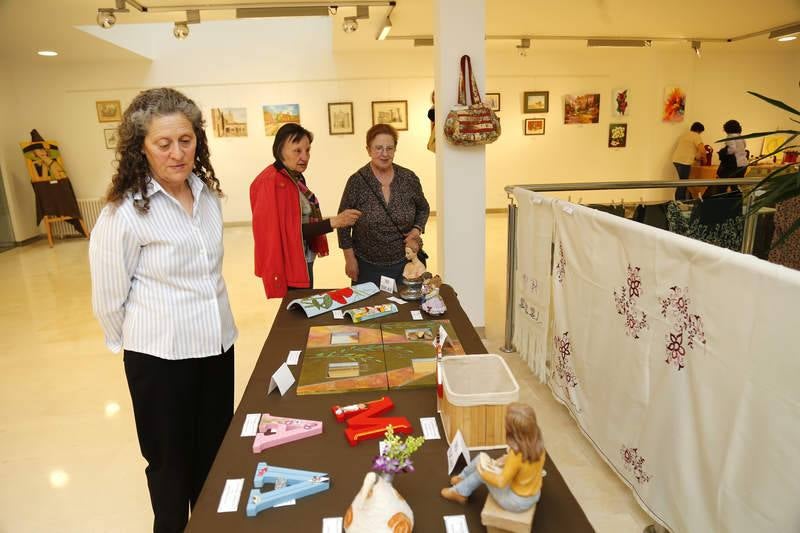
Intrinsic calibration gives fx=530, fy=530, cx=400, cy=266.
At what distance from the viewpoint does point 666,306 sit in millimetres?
1870

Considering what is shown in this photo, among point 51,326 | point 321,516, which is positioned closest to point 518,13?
point 51,326

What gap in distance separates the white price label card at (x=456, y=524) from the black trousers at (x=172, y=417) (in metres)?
1.01

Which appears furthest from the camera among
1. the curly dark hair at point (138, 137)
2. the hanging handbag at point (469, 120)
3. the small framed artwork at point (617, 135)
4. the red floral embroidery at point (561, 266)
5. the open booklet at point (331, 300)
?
the small framed artwork at point (617, 135)

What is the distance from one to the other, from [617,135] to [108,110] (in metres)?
8.98

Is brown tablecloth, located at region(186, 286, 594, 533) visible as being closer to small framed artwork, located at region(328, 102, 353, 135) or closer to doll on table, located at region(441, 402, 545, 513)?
doll on table, located at region(441, 402, 545, 513)

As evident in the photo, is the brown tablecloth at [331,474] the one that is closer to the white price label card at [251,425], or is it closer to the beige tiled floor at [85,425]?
the white price label card at [251,425]

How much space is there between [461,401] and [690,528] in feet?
3.64

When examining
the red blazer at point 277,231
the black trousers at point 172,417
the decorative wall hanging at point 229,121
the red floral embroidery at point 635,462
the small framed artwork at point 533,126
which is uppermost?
the decorative wall hanging at point 229,121

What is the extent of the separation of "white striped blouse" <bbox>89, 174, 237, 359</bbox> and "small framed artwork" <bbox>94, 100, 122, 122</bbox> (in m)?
8.53

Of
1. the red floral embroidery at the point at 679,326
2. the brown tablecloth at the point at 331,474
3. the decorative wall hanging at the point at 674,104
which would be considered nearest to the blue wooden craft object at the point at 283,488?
the brown tablecloth at the point at 331,474

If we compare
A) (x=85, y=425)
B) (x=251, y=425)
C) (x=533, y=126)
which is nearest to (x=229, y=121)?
(x=533, y=126)

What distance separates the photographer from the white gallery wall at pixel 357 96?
28.3 feet

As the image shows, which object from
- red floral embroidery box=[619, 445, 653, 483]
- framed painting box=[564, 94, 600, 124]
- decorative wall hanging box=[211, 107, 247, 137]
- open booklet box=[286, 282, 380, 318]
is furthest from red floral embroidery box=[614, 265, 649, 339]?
framed painting box=[564, 94, 600, 124]

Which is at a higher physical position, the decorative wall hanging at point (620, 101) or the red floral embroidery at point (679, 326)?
the decorative wall hanging at point (620, 101)
